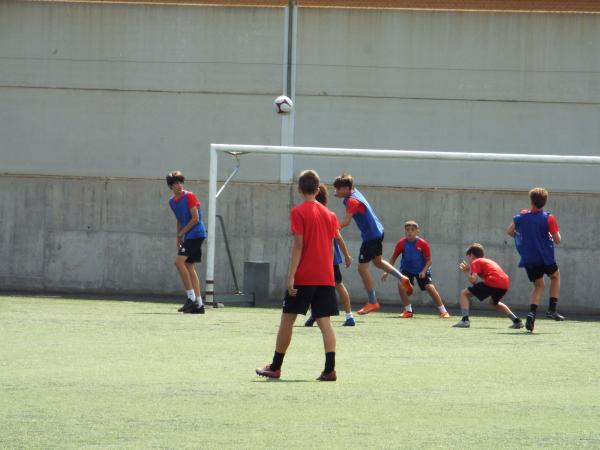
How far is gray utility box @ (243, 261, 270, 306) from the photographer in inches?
776

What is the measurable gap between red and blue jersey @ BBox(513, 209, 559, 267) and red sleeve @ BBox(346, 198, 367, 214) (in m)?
2.04

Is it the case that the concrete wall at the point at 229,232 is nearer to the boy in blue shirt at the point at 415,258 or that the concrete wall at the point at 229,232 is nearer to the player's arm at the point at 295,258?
the boy in blue shirt at the point at 415,258

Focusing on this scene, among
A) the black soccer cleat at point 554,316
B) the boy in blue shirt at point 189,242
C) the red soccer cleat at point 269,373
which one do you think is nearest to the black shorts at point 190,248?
the boy in blue shirt at point 189,242

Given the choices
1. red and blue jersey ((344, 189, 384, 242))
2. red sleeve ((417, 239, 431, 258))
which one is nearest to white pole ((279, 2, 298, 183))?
red sleeve ((417, 239, 431, 258))

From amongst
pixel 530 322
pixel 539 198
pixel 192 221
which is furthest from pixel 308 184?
pixel 192 221

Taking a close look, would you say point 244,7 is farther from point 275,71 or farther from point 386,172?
point 386,172

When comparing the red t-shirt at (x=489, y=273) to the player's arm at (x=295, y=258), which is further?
the red t-shirt at (x=489, y=273)

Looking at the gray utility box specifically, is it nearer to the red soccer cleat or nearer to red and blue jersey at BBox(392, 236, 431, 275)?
red and blue jersey at BBox(392, 236, 431, 275)

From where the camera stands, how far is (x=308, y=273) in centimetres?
952

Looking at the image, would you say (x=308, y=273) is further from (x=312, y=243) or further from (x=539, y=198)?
(x=539, y=198)

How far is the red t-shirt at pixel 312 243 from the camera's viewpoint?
9484 mm

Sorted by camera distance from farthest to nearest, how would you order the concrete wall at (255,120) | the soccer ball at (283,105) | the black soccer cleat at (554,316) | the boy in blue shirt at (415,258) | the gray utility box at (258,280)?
1. the concrete wall at (255,120)
2. the soccer ball at (283,105)
3. the gray utility box at (258,280)
4. the boy in blue shirt at (415,258)
5. the black soccer cleat at (554,316)

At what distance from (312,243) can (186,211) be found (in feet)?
25.0

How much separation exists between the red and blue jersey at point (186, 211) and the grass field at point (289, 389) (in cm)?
220
